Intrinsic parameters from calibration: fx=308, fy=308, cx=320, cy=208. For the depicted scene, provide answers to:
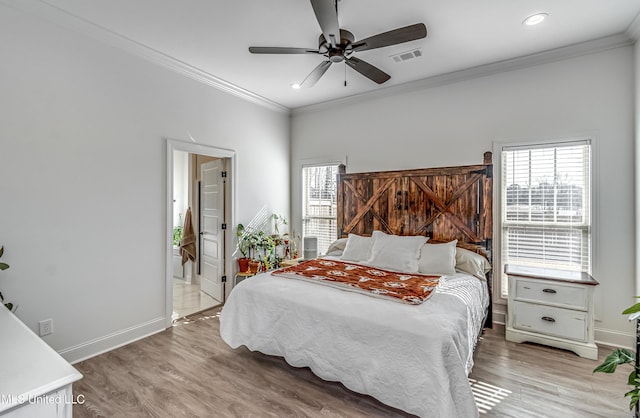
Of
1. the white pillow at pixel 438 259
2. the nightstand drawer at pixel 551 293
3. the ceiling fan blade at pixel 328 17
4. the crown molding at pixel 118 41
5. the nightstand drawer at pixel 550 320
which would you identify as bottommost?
the nightstand drawer at pixel 550 320

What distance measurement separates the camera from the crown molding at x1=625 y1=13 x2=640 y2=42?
2.72 m

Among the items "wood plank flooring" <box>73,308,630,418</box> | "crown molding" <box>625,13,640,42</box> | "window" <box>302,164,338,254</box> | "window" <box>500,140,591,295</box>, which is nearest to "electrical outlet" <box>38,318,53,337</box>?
"wood plank flooring" <box>73,308,630,418</box>

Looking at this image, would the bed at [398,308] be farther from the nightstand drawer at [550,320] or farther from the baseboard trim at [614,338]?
the baseboard trim at [614,338]

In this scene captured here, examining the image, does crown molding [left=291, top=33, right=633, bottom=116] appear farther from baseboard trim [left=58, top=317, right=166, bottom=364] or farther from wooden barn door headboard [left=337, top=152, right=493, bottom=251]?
baseboard trim [left=58, top=317, right=166, bottom=364]

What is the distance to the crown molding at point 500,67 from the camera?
3.05 meters

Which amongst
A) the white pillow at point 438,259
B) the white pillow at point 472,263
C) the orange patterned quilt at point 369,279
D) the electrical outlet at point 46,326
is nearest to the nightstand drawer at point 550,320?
the white pillow at point 472,263

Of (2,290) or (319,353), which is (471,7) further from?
(2,290)

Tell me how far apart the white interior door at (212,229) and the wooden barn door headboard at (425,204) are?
179 centimetres

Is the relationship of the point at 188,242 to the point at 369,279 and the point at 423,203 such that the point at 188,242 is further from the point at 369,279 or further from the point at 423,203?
the point at 423,203

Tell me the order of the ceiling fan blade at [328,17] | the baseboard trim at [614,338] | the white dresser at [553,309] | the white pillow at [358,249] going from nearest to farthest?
the ceiling fan blade at [328,17] < the white dresser at [553,309] < the baseboard trim at [614,338] < the white pillow at [358,249]

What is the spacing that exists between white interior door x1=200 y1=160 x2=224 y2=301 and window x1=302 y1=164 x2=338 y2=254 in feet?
4.72

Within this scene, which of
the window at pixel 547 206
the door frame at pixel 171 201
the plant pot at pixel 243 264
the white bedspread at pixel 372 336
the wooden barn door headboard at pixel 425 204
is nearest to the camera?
the white bedspread at pixel 372 336

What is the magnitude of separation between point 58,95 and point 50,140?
1.33 feet

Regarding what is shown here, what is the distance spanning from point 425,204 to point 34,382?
388 cm
